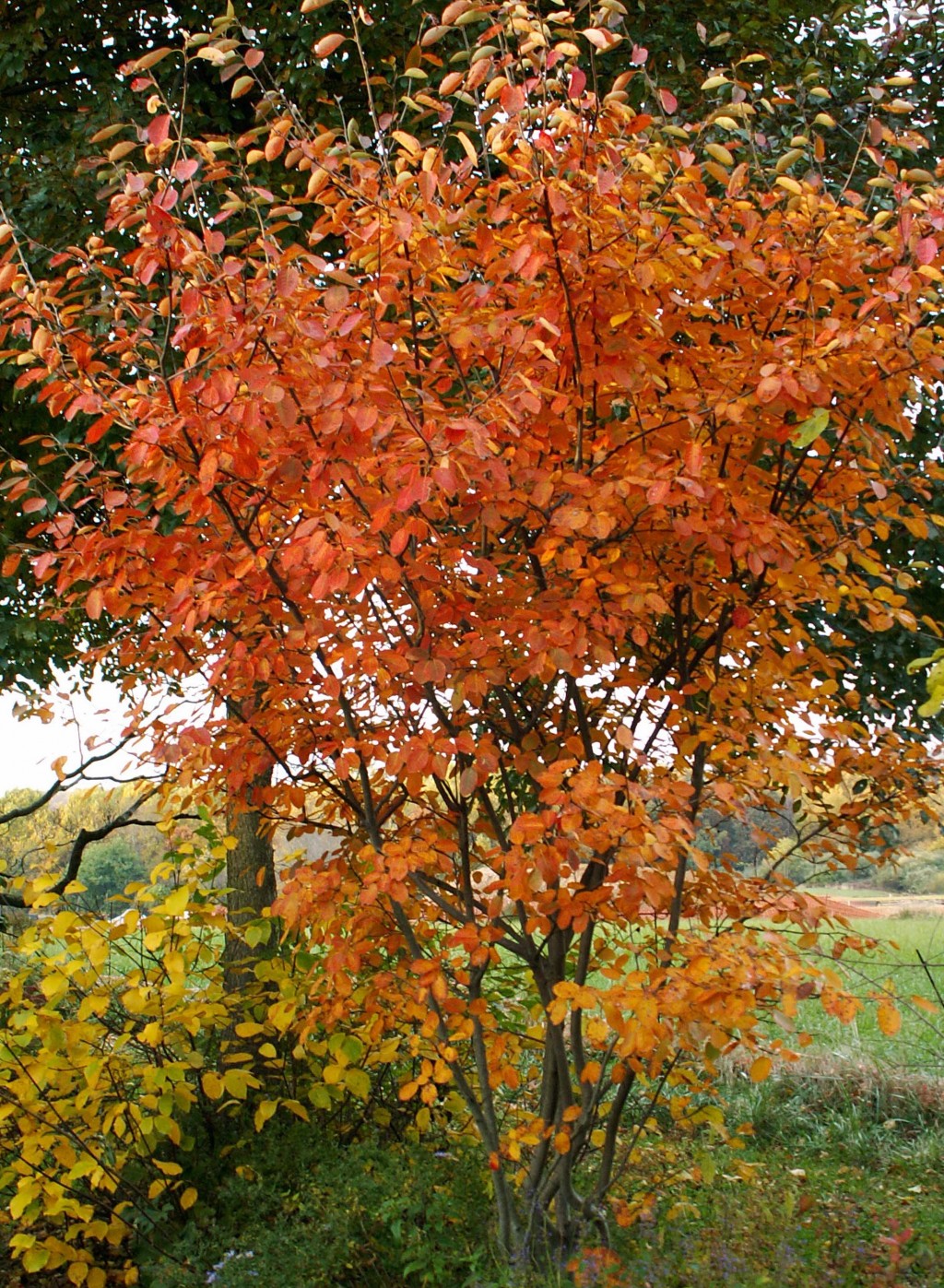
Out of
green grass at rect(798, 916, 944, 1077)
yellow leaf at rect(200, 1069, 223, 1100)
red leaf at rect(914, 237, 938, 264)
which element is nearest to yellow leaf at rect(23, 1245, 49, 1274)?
yellow leaf at rect(200, 1069, 223, 1100)

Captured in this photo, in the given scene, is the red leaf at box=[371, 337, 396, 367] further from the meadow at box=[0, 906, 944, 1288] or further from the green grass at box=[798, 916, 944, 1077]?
the green grass at box=[798, 916, 944, 1077]

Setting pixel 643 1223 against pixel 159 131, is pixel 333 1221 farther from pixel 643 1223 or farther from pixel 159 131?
pixel 159 131

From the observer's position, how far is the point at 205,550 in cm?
265

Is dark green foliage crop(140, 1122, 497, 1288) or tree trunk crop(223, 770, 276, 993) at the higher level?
tree trunk crop(223, 770, 276, 993)

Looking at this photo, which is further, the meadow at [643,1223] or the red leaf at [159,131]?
the meadow at [643,1223]

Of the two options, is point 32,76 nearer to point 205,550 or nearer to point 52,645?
point 52,645

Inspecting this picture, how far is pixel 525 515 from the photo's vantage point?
263 cm

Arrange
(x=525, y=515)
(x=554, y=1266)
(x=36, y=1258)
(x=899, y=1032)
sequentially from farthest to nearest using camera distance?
1. (x=899, y=1032)
2. (x=36, y=1258)
3. (x=554, y=1266)
4. (x=525, y=515)

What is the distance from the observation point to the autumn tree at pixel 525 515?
2.13 m

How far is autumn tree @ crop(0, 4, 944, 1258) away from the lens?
2.13 metres

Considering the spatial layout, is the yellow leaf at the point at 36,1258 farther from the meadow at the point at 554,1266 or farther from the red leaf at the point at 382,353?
the red leaf at the point at 382,353

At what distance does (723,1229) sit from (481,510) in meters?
2.01

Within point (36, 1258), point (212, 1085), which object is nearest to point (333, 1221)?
point (212, 1085)

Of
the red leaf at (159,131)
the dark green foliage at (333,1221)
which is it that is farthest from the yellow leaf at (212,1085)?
the red leaf at (159,131)
